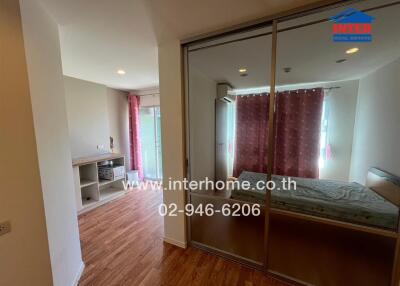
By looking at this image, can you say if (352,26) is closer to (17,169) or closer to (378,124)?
(378,124)

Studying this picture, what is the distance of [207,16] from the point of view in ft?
4.83

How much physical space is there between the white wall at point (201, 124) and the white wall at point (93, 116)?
257 cm

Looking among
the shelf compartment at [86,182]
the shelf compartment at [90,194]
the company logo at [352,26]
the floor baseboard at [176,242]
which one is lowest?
the floor baseboard at [176,242]

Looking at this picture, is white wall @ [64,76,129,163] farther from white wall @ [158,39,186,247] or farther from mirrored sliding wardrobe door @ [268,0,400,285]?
mirrored sliding wardrobe door @ [268,0,400,285]

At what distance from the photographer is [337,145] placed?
271cm

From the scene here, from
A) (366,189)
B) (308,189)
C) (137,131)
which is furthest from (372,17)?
(137,131)

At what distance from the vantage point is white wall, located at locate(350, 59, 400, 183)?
1469 millimetres

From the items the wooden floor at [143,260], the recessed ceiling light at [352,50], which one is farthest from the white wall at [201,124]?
the recessed ceiling light at [352,50]

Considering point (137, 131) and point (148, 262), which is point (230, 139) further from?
point (137, 131)

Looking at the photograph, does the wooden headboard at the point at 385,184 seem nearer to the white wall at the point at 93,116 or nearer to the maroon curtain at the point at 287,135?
the maroon curtain at the point at 287,135

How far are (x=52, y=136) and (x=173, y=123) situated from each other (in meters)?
1.10

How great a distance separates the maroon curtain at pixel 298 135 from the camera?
288 centimetres

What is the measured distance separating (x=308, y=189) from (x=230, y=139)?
1.48 m

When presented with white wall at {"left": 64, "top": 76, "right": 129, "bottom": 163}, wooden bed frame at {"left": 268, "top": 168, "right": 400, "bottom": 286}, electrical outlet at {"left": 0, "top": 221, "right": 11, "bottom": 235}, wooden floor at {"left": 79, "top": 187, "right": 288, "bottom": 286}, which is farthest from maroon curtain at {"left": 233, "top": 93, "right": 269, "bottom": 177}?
white wall at {"left": 64, "top": 76, "right": 129, "bottom": 163}
